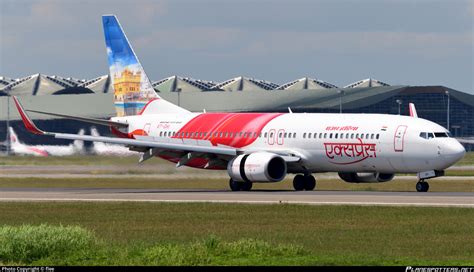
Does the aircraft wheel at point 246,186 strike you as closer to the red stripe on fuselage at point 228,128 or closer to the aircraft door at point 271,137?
the aircraft door at point 271,137

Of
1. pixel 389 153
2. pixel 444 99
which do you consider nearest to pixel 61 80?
pixel 444 99

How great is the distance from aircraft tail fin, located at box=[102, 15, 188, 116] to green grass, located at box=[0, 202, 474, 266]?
1967 cm

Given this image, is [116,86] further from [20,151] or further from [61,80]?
[61,80]

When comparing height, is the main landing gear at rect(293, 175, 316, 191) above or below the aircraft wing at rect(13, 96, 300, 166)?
below

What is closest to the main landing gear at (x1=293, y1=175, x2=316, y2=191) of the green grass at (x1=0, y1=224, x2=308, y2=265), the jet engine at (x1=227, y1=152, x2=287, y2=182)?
the jet engine at (x1=227, y1=152, x2=287, y2=182)

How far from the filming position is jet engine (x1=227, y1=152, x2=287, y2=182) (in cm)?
5238

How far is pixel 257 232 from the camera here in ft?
102

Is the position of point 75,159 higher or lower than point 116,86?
lower

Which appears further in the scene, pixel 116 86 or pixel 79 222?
pixel 116 86

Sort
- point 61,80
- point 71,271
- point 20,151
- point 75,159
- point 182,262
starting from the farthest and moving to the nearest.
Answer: point 61,80 < point 20,151 < point 75,159 < point 182,262 < point 71,271

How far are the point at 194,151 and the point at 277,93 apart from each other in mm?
96267

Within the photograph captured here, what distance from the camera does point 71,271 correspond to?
833 inches

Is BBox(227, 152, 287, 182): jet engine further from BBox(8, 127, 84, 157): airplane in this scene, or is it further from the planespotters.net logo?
the planespotters.net logo

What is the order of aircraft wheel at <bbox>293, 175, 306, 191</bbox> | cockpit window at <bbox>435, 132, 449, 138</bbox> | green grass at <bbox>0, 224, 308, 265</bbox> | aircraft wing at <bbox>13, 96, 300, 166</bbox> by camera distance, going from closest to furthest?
green grass at <bbox>0, 224, 308, 265</bbox> → cockpit window at <bbox>435, 132, 449, 138</bbox> → aircraft wing at <bbox>13, 96, 300, 166</bbox> → aircraft wheel at <bbox>293, 175, 306, 191</bbox>
